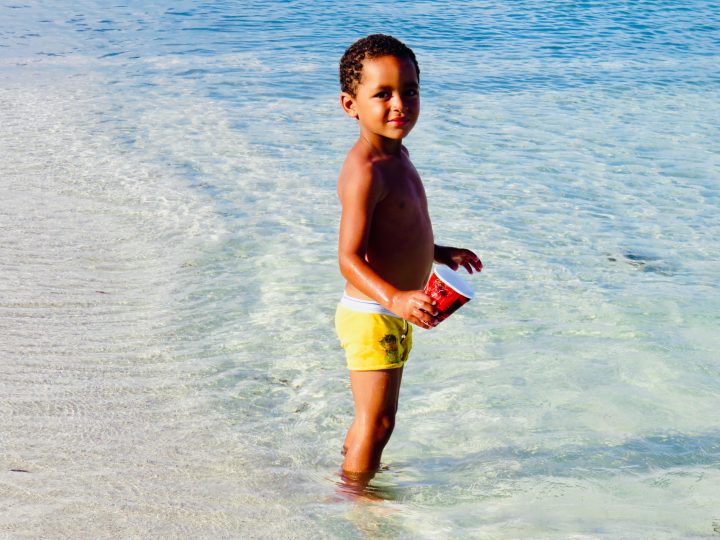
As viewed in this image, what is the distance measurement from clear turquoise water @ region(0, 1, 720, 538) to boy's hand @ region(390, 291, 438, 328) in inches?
29.3

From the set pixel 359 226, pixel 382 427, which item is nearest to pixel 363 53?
pixel 359 226

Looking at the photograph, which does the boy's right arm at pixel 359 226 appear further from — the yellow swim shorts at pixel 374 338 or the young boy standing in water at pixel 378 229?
the yellow swim shorts at pixel 374 338

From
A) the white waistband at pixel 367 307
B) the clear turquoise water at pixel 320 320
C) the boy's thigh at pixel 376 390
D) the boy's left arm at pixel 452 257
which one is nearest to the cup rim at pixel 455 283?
the white waistband at pixel 367 307

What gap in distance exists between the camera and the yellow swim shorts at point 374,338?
267 centimetres

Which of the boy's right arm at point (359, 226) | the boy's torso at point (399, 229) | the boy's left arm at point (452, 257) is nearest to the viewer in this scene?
the boy's right arm at point (359, 226)

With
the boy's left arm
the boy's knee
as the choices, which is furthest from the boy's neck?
the boy's knee

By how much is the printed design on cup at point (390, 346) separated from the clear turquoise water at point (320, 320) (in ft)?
1.64

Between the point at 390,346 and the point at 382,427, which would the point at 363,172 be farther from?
the point at 382,427

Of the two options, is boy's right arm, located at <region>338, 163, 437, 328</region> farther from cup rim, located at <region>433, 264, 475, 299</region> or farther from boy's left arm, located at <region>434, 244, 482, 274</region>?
boy's left arm, located at <region>434, 244, 482, 274</region>

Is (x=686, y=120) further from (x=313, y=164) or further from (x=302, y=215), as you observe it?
(x=302, y=215)

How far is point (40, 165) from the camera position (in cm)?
691

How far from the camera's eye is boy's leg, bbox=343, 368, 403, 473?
8.86 feet

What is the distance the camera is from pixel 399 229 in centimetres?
269

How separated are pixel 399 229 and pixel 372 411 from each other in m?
0.56
